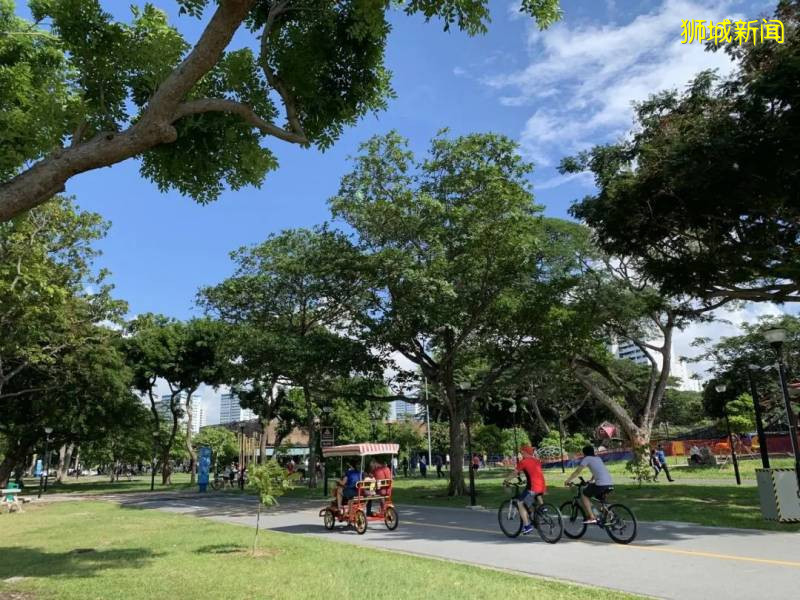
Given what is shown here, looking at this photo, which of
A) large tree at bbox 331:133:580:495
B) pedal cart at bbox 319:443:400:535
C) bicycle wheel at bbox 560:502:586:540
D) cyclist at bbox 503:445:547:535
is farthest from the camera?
large tree at bbox 331:133:580:495

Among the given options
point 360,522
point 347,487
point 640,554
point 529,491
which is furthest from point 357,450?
point 640,554

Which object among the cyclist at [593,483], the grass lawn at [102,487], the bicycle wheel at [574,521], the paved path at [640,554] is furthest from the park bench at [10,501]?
the cyclist at [593,483]

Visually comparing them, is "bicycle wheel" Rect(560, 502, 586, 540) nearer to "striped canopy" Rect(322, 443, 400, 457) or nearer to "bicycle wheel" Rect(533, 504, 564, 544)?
"bicycle wheel" Rect(533, 504, 564, 544)

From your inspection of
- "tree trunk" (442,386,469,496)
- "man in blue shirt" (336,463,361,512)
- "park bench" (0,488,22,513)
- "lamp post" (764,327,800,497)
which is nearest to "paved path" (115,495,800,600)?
"man in blue shirt" (336,463,361,512)

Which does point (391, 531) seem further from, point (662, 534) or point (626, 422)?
point (626, 422)

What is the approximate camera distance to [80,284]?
1053 inches

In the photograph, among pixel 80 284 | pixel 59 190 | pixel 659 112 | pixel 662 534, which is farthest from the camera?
pixel 80 284

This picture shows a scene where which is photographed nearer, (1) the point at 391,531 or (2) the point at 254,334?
(1) the point at 391,531

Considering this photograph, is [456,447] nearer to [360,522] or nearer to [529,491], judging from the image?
[360,522]

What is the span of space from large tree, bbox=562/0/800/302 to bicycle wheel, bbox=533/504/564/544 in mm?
7872

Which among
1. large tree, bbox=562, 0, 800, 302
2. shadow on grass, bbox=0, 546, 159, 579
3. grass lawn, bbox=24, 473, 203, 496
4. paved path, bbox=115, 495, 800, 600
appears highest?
large tree, bbox=562, 0, 800, 302

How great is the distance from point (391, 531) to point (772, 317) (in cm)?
4245

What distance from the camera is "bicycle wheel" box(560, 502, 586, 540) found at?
1076 centimetres

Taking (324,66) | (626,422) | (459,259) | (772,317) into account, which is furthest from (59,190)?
(772,317)
